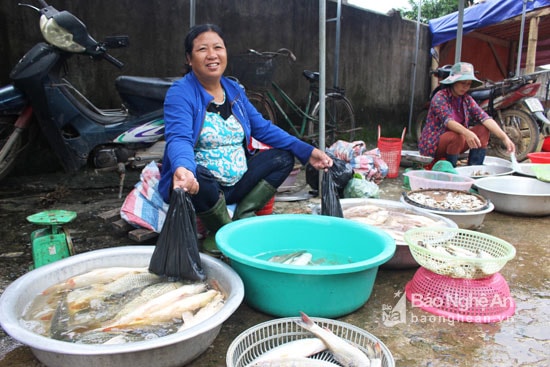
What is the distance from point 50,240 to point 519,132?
6591 mm

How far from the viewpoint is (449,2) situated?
1597cm

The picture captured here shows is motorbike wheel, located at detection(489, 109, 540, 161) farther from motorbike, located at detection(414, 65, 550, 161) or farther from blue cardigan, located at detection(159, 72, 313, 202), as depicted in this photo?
blue cardigan, located at detection(159, 72, 313, 202)

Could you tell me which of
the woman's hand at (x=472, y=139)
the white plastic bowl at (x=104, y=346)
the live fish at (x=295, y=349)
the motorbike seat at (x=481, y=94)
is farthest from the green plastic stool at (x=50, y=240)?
the motorbike seat at (x=481, y=94)

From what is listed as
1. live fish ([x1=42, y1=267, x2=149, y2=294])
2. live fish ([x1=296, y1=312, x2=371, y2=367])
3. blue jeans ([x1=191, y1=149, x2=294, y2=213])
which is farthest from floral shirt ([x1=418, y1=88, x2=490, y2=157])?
live fish ([x1=42, y1=267, x2=149, y2=294])

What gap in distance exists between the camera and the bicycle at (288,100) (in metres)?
5.03

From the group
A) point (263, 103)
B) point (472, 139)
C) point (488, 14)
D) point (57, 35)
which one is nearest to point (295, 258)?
point (472, 139)

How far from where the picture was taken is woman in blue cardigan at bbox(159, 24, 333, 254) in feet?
7.50

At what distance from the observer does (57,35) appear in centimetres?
330

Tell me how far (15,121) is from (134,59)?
1.73 m

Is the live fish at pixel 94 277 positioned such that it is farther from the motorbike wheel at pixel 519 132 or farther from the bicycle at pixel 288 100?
the motorbike wheel at pixel 519 132

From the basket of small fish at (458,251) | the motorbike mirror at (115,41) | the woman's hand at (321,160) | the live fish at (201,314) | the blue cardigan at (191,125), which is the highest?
the motorbike mirror at (115,41)

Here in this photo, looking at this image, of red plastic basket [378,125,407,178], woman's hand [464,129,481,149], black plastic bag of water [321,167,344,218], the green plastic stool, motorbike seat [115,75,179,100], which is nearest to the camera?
the green plastic stool

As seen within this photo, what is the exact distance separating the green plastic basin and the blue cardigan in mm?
472

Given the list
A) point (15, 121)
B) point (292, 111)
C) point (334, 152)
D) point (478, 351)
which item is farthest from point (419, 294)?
point (292, 111)
